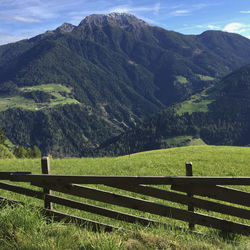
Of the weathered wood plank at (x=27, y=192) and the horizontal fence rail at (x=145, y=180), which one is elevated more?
the horizontal fence rail at (x=145, y=180)

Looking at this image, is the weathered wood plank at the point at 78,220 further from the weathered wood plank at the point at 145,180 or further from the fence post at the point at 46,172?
the weathered wood plank at the point at 145,180

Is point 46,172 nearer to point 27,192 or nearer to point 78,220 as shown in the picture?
point 27,192

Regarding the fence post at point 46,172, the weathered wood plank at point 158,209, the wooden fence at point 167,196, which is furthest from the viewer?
the fence post at point 46,172

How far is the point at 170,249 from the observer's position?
19.6 ft

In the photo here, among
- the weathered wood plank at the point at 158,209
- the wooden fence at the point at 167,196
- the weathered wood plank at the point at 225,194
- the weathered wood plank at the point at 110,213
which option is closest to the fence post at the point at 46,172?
the wooden fence at the point at 167,196

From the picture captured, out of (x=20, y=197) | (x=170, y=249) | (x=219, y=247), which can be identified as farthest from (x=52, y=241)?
(x=20, y=197)

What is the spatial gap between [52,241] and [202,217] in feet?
12.8

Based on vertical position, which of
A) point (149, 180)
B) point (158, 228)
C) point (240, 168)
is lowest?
point (240, 168)

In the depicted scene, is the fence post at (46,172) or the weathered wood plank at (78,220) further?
the fence post at (46,172)

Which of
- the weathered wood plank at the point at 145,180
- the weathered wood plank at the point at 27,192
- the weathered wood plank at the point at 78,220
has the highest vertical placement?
the weathered wood plank at the point at 145,180

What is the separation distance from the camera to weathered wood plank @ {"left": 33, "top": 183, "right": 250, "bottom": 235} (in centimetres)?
705

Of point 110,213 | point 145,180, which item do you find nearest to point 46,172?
point 110,213

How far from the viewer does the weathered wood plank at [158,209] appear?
705cm

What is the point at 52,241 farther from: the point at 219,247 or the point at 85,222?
the point at 219,247
